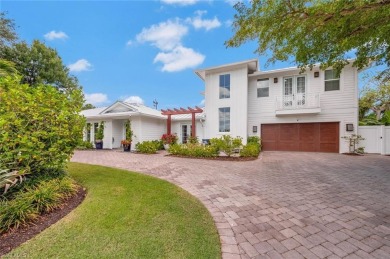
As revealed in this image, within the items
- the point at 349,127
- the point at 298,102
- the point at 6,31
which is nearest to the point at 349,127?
the point at 349,127

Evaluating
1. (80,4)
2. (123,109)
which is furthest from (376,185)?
(123,109)

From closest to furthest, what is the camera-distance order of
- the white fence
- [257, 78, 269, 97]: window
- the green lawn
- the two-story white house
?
the green lawn < the white fence < the two-story white house < [257, 78, 269, 97]: window

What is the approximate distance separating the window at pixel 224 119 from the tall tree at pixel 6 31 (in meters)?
16.7

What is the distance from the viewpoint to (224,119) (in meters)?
14.7

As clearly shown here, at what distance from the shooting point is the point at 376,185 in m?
5.54

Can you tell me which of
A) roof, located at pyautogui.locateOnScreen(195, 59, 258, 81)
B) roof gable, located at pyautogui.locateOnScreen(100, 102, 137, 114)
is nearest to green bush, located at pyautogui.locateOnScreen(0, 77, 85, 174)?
roof gable, located at pyautogui.locateOnScreen(100, 102, 137, 114)

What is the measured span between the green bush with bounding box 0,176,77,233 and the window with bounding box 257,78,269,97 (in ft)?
43.7

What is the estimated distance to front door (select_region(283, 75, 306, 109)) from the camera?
13508mm

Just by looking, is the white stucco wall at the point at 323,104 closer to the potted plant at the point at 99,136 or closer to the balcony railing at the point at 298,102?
the balcony railing at the point at 298,102

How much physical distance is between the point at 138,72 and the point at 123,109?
474cm

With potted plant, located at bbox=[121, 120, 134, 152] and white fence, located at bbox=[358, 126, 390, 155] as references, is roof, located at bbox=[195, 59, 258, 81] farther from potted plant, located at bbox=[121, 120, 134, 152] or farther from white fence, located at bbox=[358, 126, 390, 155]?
white fence, located at bbox=[358, 126, 390, 155]

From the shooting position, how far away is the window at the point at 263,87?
14566 mm

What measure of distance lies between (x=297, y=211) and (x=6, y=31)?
21014 mm

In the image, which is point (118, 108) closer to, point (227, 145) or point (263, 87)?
point (227, 145)
